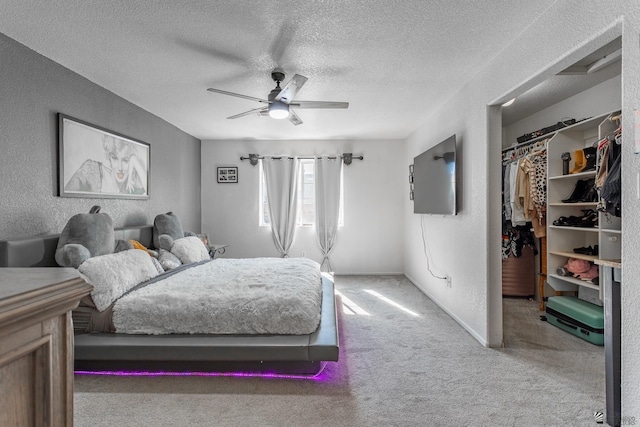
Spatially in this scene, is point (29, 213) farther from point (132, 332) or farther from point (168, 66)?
point (168, 66)

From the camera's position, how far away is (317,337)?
2.34 m

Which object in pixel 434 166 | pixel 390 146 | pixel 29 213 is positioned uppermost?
pixel 390 146

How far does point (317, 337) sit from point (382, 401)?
57 centimetres

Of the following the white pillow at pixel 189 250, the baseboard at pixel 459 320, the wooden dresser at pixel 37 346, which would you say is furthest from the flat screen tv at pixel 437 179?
the wooden dresser at pixel 37 346

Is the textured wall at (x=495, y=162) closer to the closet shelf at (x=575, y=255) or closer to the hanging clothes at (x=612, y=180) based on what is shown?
the hanging clothes at (x=612, y=180)

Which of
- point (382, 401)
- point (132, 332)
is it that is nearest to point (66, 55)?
point (132, 332)

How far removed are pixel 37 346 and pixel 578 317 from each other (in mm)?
3810

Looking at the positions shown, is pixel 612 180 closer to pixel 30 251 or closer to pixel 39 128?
pixel 30 251

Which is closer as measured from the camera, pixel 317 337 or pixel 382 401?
pixel 382 401

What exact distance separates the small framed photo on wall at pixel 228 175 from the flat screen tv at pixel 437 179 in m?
3.07

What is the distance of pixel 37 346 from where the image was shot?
1.55 ft

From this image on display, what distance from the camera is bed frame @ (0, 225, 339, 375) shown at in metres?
2.26

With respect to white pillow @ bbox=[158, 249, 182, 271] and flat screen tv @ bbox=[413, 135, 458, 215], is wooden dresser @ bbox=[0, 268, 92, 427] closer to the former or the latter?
white pillow @ bbox=[158, 249, 182, 271]

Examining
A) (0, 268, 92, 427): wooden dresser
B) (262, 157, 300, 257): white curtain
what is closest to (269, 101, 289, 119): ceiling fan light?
(0, 268, 92, 427): wooden dresser
